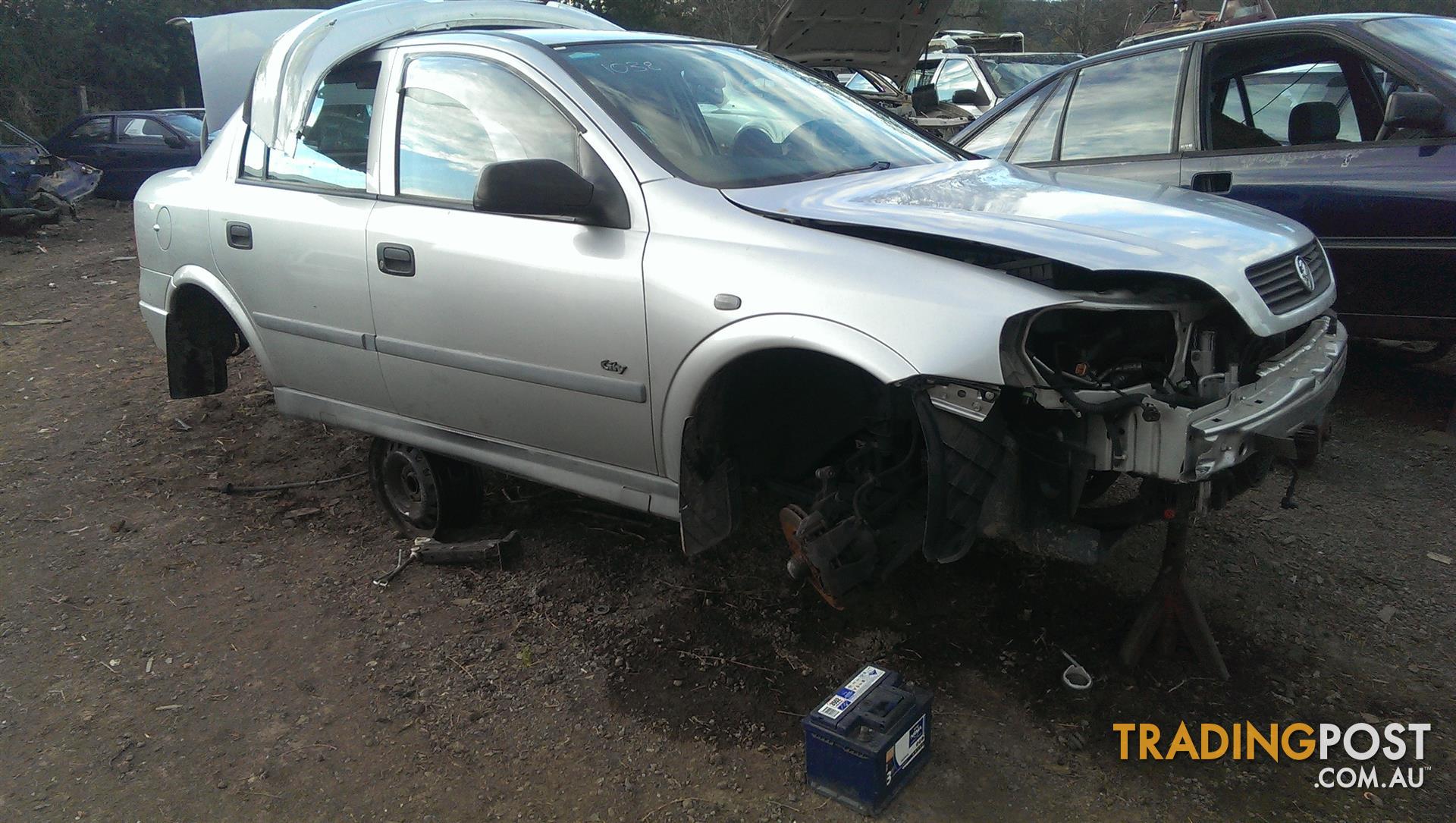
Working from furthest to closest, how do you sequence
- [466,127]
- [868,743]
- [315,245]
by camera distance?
[315,245] < [466,127] < [868,743]

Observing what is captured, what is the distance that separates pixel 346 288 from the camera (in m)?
3.54

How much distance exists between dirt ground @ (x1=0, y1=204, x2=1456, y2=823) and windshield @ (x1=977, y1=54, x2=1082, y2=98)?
6.91m

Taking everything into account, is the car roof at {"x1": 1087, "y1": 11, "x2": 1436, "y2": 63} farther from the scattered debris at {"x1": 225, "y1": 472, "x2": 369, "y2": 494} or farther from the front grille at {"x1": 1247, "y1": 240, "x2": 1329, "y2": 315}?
the scattered debris at {"x1": 225, "y1": 472, "x2": 369, "y2": 494}

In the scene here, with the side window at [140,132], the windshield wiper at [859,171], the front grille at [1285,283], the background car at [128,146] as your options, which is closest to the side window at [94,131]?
the background car at [128,146]

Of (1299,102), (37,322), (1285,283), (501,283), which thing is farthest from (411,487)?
(37,322)

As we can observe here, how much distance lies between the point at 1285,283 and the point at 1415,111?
2.01 metres

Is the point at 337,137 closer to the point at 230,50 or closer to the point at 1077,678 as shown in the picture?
the point at 230,50

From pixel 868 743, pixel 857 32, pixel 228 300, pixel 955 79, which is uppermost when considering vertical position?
pixel 857 32

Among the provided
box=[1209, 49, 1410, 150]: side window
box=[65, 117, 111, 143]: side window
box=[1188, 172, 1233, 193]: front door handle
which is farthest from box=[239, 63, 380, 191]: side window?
box=[65, 117, 111, 143]: side window

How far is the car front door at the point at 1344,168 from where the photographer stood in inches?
158

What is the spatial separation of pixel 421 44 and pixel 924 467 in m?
2.20

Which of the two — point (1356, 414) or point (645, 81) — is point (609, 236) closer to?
point (645, 81)

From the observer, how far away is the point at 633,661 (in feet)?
10.1

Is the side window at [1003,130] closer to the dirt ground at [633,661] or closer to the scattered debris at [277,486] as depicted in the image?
the dirt ground at [633,661]
